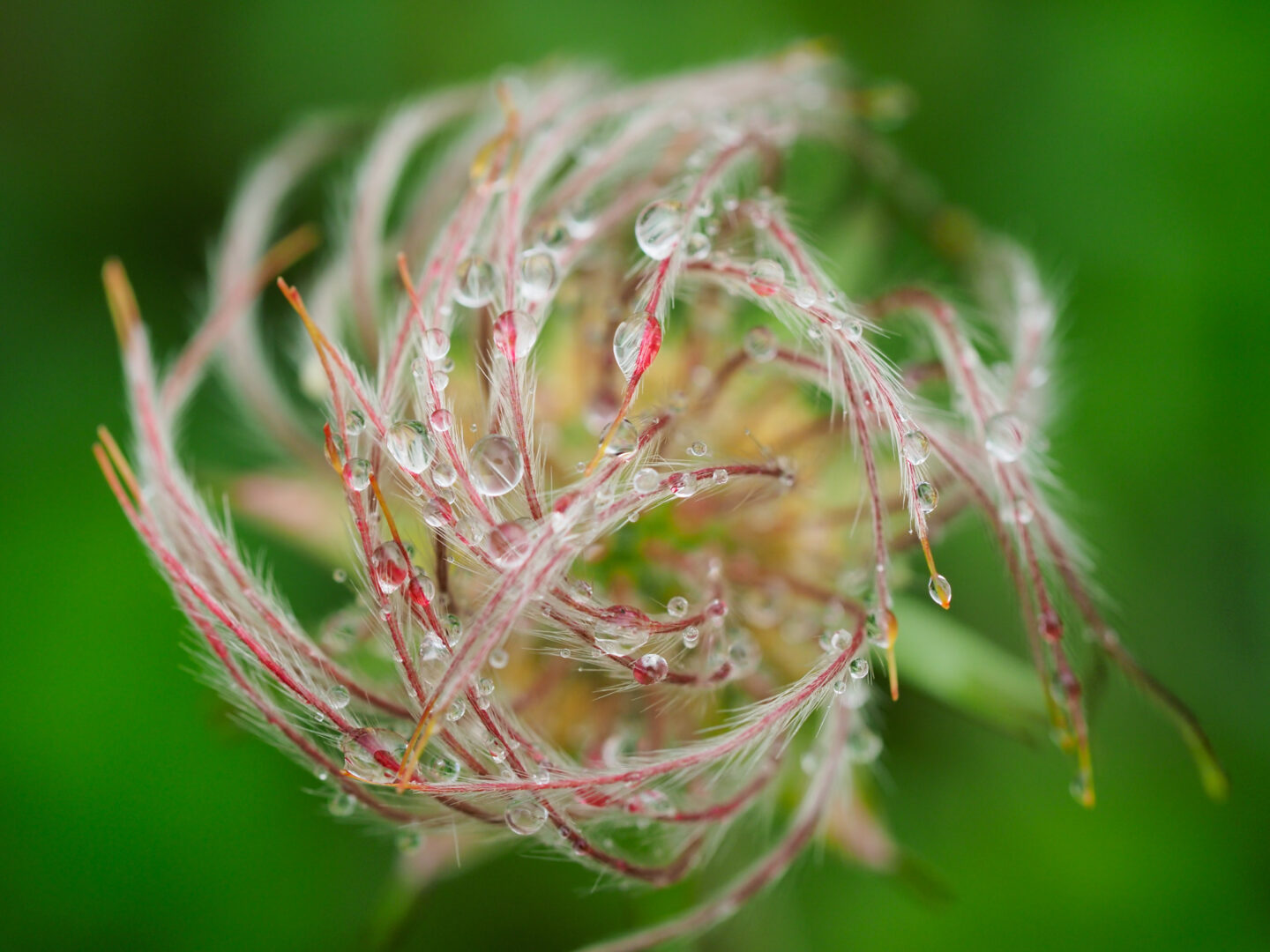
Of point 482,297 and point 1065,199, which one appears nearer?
point 482,297

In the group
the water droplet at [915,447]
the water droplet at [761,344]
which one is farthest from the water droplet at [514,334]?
the water droplet at [915,447]

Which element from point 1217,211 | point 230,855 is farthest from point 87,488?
point 1217,211

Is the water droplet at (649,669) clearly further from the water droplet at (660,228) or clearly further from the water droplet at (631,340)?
the water droplet at (660,228)

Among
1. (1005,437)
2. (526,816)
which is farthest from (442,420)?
(1005,437)

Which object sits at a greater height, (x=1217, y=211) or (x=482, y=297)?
(x=482, y=297)

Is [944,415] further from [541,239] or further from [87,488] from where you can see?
[87,488]

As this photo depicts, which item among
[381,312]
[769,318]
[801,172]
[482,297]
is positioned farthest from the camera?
[801,172]

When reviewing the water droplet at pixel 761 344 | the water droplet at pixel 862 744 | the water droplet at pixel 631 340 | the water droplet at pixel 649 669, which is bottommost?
the water droplet at pixel 862 744
